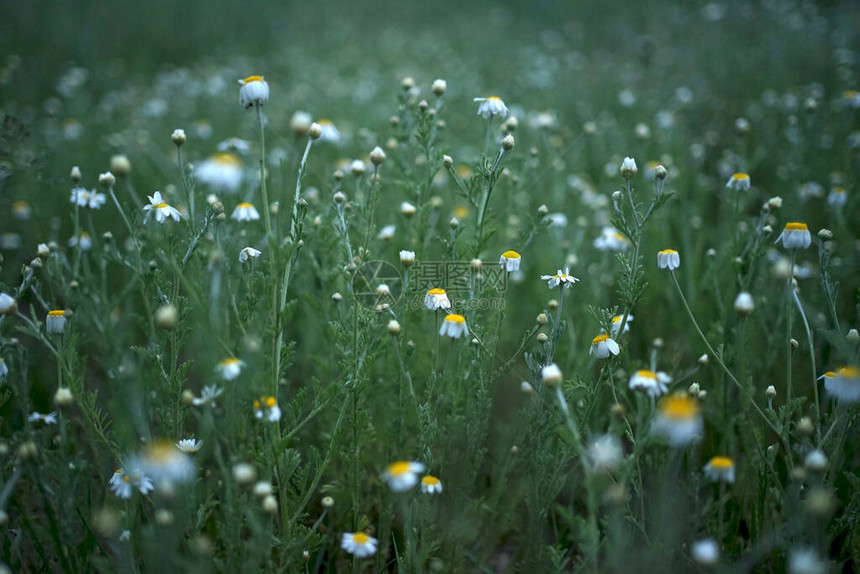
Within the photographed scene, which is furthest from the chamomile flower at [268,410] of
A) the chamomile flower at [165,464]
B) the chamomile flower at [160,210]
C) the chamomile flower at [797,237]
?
the chamomile flower at [797,237]

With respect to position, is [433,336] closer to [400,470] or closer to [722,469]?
[400,470]

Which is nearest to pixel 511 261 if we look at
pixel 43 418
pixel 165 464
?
pixel 165 464

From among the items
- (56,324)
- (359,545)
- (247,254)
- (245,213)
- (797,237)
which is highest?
(245,213)

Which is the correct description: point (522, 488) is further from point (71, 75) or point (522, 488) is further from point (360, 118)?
point (71, 75)

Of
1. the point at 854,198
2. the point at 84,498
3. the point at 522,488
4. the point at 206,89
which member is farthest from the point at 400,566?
the point at 206,89

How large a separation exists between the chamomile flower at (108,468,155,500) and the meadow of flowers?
0.04ft

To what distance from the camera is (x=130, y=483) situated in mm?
1799

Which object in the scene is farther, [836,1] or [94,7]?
[94,7]

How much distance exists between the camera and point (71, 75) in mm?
6609

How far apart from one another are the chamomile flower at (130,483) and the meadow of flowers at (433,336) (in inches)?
0.5

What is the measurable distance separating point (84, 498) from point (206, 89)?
485 centimetres

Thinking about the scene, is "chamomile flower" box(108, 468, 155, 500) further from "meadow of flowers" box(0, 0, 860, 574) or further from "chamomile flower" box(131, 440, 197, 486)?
"chamomile flower" box(131, 440, 197, 486)

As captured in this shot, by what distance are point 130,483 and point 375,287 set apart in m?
1.15

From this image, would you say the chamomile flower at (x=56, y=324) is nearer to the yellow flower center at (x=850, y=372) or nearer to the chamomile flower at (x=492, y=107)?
the chamomile flower at (x=492, y=107)
